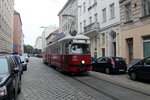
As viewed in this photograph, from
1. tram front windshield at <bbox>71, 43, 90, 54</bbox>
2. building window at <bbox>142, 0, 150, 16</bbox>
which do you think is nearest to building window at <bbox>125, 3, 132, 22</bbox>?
building window at <bbox>142, 0, 150, 16</bbox>

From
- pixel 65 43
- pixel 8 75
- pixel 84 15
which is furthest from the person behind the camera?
pixel 84 15

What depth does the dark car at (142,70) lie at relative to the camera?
10791 millimetres

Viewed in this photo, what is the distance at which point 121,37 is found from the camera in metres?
22.5

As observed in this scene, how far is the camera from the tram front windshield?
14305 mm

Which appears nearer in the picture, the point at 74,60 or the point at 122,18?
the point at 74,60

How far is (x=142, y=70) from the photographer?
1114 cm

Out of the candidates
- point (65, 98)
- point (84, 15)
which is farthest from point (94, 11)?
point (65, 98)

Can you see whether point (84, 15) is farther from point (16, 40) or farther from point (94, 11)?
point (16, 40)

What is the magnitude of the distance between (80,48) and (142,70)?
5.04m

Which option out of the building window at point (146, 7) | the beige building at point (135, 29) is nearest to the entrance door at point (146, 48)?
the beige building at point (135, 29)

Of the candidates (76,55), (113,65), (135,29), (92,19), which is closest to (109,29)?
(135,29)

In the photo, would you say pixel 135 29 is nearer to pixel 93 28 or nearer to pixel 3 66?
pixel 93 28

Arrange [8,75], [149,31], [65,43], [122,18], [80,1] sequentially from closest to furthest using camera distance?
[8,75], [65,43], [149,31], [122,18], [80,1]

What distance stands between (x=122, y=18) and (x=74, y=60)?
35.2ft
